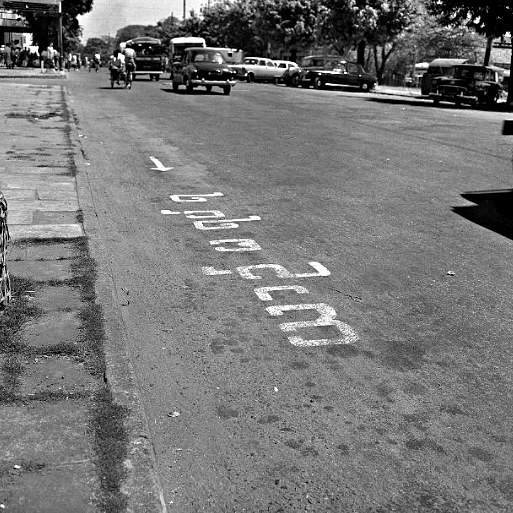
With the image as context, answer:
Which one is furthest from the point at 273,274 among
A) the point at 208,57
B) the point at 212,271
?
the point at 208,57

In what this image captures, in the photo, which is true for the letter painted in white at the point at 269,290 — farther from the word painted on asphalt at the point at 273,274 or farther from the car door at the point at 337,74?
the car door at the point at 337,74

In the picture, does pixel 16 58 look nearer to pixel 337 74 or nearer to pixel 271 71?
pixel 271 71

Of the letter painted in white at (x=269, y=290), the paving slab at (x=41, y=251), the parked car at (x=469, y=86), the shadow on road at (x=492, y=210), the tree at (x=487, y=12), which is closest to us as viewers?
the letter painted in white at (x=269, y=290)

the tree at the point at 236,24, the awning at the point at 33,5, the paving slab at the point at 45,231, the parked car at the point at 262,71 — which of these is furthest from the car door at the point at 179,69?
the tree at the point at 236,24

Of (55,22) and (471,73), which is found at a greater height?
(55,22)

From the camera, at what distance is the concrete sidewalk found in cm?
315

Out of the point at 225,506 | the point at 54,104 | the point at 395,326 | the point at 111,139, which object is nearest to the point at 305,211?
the point at 395,326

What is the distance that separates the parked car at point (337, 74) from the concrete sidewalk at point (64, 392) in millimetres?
38903

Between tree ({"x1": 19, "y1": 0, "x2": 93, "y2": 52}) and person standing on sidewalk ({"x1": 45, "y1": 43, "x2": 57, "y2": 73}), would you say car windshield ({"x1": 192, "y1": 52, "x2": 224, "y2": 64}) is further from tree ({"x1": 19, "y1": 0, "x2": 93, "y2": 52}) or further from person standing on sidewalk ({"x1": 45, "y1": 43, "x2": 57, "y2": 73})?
tree ({"x1": 19, "y1": 0, "x2": 93, "y2": 52})

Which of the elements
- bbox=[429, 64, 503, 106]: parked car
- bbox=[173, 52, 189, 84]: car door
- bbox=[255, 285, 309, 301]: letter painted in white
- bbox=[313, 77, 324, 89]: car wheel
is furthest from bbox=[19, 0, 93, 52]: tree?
bbox=[255, 285, 309, 301]: letter painted in white

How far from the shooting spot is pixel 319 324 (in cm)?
522

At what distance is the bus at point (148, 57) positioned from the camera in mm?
42225

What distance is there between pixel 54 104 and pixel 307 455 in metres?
21.2

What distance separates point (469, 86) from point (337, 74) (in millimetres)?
13913
